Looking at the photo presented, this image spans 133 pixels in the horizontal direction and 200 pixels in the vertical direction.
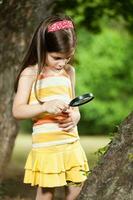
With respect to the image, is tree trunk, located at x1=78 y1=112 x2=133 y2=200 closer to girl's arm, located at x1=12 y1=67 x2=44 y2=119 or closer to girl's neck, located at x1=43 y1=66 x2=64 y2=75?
girl's arm, located at x1=12 y1=67 x2=44 y2=119

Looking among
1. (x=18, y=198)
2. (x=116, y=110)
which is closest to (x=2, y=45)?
(x=18, y=198)

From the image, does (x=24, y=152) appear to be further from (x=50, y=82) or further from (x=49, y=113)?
(x=49, y=113)

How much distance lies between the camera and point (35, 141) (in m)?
4.92

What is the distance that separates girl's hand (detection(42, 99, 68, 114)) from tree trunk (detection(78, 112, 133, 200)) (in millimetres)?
410

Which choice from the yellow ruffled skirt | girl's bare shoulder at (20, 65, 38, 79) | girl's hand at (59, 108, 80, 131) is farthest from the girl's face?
the yellow ruffled skirt

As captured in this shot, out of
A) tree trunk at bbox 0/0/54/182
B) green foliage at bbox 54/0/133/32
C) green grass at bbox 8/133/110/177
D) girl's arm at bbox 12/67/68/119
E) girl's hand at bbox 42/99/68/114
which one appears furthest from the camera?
green foliage at bbox 54/0/133/32

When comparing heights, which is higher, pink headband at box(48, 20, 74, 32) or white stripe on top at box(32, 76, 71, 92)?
pink headband at box(48, 20, 74, 32)

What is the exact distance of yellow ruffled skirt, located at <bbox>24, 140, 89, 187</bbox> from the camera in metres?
4.77

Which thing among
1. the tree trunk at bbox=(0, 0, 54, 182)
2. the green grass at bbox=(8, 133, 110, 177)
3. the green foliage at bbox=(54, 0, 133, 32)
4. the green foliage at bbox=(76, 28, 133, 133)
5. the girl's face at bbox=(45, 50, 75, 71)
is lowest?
the green foliage at bbox=(76, 28, 133, 133)

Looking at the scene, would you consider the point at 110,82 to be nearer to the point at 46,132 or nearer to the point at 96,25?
the point at 96,25

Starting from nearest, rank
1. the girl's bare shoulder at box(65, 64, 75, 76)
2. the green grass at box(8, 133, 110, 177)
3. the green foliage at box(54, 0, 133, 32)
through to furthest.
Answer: the girl's bare shoulder at box(65, 64, 75, 76) → the green grass at box(8, 133, 110, 177) → the green foliage at box(54, 0, 133, 32)

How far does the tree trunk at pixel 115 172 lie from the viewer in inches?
162

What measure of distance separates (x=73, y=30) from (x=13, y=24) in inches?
143

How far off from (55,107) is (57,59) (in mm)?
402
